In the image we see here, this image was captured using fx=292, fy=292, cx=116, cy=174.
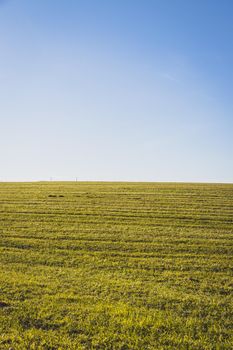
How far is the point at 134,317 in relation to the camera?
8.48 meters

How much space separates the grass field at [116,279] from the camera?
25.2 feet

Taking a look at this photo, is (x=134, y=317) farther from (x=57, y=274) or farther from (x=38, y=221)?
(x=38, y=221)

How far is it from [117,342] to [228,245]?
10.4m

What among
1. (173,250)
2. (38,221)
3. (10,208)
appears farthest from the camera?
(10,208)

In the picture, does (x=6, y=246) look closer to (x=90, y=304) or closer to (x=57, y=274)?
(x=57, y=274)

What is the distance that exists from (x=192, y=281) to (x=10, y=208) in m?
17.7

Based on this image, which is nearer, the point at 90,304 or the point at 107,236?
the point at 90,304

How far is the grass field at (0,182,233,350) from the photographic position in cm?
768

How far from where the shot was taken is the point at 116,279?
449 inches

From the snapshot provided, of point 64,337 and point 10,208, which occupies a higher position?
point 10,208

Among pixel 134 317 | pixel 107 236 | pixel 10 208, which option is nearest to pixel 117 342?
pixel 134 317

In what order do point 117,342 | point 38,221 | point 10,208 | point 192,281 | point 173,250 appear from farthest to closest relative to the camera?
point 10,208 < point 38,221 < point 173,250 < point 192,281 < point 117,342

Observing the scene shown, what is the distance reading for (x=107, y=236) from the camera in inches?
664

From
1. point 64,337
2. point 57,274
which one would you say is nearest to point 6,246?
point 57,274
